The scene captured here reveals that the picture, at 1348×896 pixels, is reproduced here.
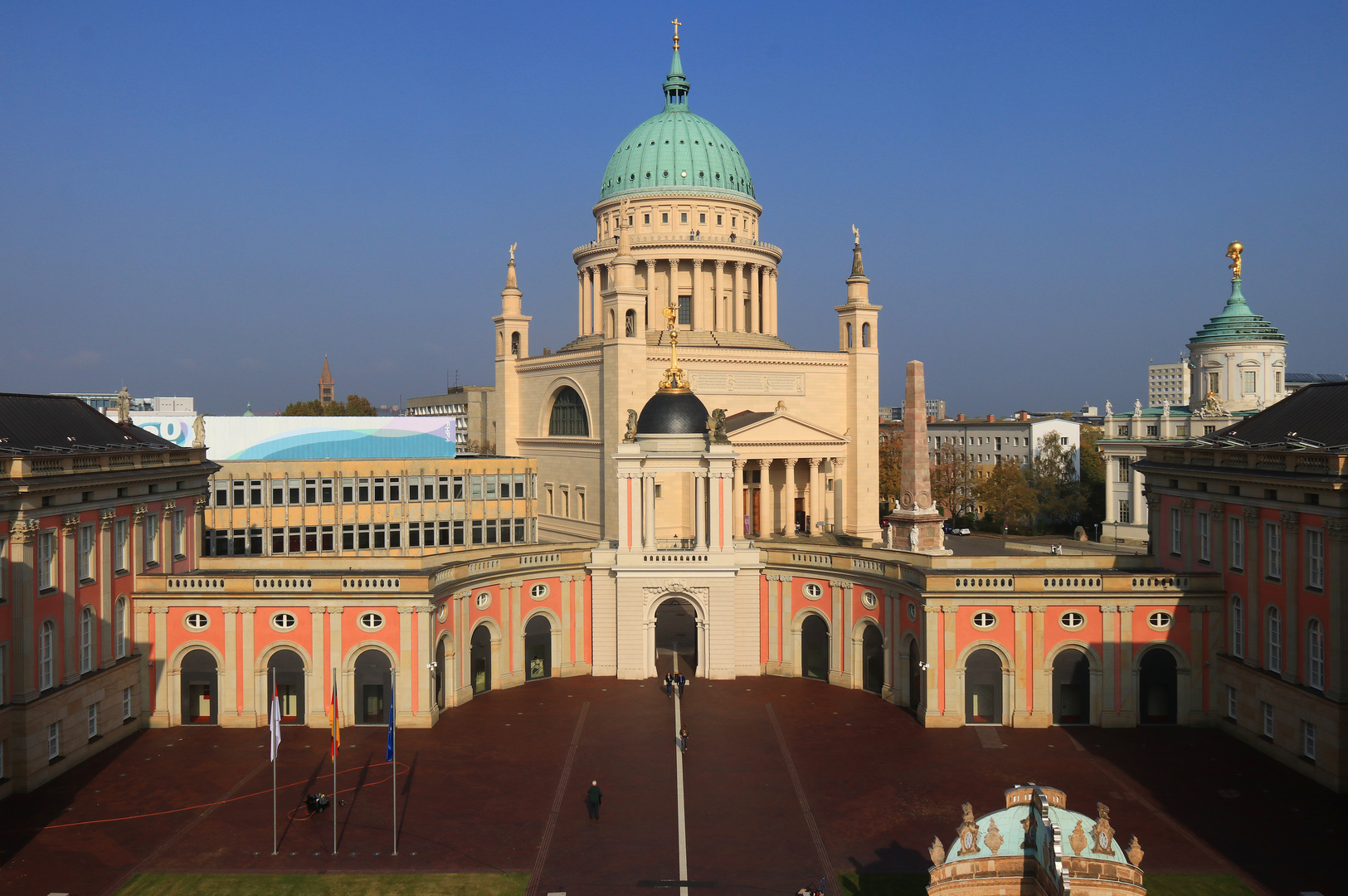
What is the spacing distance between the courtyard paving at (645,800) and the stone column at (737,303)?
167ft

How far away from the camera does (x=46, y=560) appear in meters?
39.5

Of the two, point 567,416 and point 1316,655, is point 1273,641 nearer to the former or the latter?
point 1316,655

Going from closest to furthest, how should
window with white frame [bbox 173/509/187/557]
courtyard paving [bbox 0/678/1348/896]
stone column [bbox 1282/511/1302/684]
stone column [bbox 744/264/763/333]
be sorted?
courtyard paving [bbox 0/678/1348/896] < stone column [bbox 1282/511/1302/684] < window with white frame [bbox 173/509/187/557] < stone column [bbox 744/264/763/333]

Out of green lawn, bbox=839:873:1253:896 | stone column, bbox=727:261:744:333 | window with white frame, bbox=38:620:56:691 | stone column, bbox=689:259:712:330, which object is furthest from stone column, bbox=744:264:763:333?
green lawn, bbox=839:873:1253:896

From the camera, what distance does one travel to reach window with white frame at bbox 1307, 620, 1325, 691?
1501 inches

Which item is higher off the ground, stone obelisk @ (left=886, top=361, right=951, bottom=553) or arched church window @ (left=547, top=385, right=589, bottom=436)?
arched church window @ (left=547, top=385, right=589, bottom=436)

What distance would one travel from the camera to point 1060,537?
10281cm

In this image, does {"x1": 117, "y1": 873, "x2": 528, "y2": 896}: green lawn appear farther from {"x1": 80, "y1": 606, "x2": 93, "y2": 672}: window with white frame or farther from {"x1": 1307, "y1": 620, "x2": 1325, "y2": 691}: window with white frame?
{"x1": 1307, "y1": 620, "x2": 1325, "y2": 691}: window with white frame

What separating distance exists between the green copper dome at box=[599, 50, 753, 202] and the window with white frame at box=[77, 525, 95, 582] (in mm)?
60889

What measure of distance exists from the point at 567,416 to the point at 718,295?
17.4 meters

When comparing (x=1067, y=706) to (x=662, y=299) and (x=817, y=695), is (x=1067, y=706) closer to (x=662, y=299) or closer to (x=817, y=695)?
(x=817, y=695)

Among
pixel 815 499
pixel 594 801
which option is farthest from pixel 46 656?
pixel 815 499

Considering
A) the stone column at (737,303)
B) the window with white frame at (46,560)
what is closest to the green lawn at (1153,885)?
the window with white frame at (46,560)

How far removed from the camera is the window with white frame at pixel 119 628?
44.1 metres
